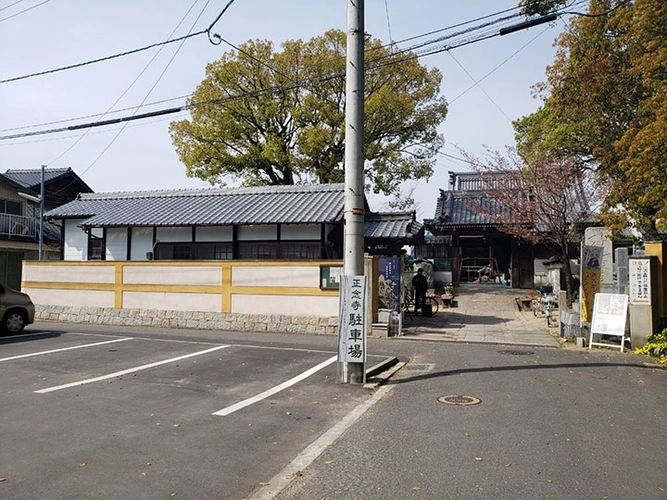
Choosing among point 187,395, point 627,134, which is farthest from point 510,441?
point 627,134

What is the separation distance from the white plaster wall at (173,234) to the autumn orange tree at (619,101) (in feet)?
42.8

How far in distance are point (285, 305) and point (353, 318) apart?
6.74m

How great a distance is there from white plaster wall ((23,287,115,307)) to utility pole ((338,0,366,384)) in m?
11.4

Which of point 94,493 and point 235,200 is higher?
point 235,200

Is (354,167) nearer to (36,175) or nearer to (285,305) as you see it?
(285,305)

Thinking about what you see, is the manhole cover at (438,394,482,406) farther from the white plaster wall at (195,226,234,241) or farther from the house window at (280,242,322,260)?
the white plaster wall at (195,226,234,241)

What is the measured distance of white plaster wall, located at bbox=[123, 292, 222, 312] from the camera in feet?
51.8

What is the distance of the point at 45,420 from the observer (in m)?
6.13

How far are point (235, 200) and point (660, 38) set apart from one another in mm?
14427

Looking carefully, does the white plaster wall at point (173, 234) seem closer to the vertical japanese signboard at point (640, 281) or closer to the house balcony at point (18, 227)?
the house balcony at point (18, 227)

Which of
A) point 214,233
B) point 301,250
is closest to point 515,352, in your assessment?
point 301,250

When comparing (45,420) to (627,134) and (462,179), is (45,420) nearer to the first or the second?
(627,134)

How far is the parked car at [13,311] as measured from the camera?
44.1 feet

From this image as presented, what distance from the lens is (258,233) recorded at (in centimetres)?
1881
